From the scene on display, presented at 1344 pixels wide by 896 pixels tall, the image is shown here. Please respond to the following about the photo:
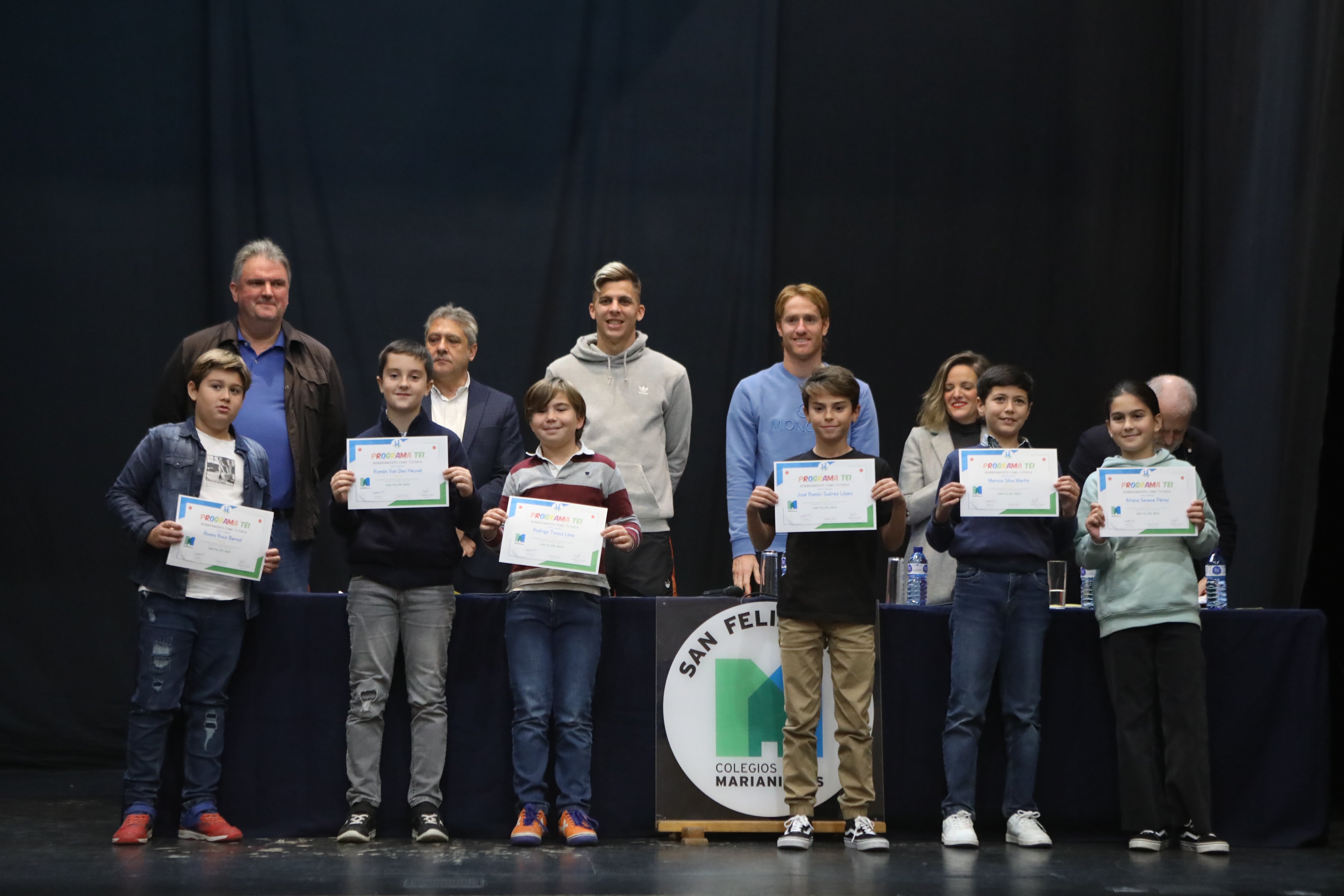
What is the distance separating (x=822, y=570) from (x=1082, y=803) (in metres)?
1.23

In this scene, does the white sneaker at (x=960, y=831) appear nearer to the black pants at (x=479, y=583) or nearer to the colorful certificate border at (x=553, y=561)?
the colorful certificate border at (x=553, y=561)

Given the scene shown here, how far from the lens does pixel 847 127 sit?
6.57 meters

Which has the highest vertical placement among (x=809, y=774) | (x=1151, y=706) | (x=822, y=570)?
(x=822, y=570)

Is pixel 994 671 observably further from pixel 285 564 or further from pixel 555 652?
pixel 285 564

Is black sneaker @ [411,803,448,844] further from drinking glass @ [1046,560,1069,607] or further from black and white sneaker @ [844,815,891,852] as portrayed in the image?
drinking glass @ [1046,560,1069,607]

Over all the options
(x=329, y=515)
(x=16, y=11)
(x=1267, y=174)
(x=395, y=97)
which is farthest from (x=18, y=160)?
(x=1267, y=174)

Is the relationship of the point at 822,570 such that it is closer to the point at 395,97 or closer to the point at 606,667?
the point at 606,667

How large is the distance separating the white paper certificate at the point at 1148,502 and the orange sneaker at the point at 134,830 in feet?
10.7

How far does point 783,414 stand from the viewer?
457cm

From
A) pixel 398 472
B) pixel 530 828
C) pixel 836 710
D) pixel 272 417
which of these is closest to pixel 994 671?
pixel 836 710

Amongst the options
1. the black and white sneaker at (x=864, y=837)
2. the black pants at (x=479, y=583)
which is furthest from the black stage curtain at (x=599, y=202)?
the black and white sneaker at (x=864, y=837)

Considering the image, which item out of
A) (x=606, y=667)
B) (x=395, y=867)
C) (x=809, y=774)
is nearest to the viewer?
(x=395, y=867)

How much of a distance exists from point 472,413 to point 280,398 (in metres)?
0.71

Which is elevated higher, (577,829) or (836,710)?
(836,710)
